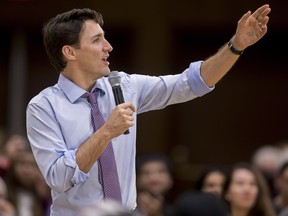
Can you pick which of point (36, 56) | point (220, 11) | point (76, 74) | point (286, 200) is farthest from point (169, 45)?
point (76, 74)

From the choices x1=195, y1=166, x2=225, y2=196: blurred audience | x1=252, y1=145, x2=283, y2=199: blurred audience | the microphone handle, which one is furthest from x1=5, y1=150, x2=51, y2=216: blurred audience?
the microphone handle

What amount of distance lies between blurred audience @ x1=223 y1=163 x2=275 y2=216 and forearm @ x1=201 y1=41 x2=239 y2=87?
226 centimetres

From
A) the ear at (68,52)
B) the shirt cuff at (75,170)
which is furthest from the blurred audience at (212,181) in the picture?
the shirt cuff at (75,170)

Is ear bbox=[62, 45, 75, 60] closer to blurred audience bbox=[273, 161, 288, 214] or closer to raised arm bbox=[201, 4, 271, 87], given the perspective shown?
raised arm bbox=[201, 4, 271, 87]

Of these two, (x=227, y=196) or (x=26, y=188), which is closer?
(x=227, y=196)

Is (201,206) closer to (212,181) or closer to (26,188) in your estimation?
(212,181)

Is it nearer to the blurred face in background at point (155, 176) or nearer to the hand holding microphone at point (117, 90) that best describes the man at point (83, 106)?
the hand holding microphone at point (117, 90)

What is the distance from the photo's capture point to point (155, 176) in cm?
786

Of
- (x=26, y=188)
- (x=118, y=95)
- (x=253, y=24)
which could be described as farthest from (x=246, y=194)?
(x=118, y=95)

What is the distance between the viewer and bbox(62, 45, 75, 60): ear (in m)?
4.17

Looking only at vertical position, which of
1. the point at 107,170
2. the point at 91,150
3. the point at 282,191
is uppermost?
the point at 91,150

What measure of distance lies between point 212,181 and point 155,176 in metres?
0.96

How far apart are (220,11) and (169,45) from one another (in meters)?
0.58

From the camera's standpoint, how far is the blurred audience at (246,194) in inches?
254
